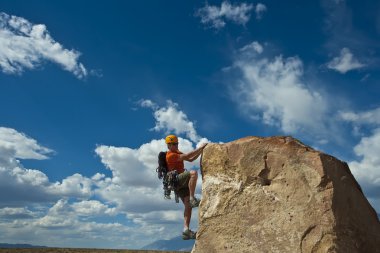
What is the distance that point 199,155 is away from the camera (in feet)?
38.3

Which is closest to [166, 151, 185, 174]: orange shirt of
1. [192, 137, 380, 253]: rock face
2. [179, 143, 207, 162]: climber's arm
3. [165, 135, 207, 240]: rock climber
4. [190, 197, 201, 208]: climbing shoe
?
[165, 135, 207, 240]: rock climber

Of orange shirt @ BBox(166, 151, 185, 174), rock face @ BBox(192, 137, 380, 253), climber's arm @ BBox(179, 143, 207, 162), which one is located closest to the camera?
rock face @ BBox(192, 137, 380, 253)

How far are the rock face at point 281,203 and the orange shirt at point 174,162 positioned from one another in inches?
51.7

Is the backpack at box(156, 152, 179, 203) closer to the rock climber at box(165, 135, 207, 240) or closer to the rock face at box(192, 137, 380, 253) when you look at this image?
the rock climber at box(165, 135, 207, 240)

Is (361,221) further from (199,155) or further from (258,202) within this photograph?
(199,155)

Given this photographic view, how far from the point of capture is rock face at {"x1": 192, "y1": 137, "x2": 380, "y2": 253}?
373 inches

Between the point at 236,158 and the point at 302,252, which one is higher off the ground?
the point at 236,158

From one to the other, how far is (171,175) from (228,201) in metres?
2.18

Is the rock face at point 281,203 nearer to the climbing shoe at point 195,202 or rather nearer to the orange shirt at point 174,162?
the climbing shoe at point 195,202

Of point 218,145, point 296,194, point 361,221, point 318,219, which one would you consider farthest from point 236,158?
point 361,221

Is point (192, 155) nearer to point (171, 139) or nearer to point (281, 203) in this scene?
point (171, 139)

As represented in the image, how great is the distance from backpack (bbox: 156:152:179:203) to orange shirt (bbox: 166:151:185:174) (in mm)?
130

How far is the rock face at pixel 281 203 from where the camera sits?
31.1ft

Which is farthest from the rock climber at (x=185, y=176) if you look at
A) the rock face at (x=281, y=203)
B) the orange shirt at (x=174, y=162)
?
the rock face at (x=281, y=203)
